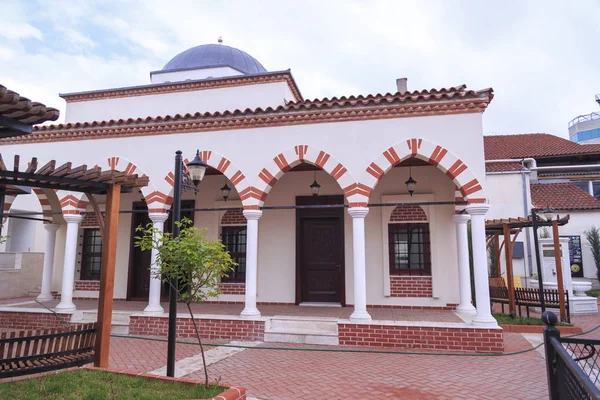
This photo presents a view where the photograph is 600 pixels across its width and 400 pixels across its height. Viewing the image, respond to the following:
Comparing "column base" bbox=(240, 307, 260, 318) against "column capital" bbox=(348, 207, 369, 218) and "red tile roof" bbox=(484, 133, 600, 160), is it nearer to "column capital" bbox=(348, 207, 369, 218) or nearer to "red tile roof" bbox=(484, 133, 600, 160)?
"column capital" bbox=(348, 207, 369, 218)

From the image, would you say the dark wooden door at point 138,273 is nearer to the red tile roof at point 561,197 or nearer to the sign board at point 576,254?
the red tile roof at point 561,197

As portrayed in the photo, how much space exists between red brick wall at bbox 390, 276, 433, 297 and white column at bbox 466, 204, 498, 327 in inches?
89.6

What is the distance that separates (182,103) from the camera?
11.4 meters

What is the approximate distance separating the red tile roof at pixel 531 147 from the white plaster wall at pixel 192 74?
13.5 m

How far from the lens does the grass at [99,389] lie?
384cm

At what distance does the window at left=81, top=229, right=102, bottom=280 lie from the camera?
435 inches

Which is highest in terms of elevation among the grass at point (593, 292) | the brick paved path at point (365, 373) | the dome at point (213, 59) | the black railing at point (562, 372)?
the dome at point (213, 59)

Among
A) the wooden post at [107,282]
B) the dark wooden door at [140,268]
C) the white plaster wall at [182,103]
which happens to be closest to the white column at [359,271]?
the wooden post at [107,282]

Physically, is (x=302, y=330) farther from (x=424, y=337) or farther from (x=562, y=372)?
(x=562, y=372)

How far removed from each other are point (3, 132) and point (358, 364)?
5310 mm

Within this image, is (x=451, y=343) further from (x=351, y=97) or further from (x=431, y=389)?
(x=351, y=97)

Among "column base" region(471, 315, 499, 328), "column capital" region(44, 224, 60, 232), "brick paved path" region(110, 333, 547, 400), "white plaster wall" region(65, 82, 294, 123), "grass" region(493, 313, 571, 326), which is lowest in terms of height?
"brick paved path" region(110, 333, 547, 400)

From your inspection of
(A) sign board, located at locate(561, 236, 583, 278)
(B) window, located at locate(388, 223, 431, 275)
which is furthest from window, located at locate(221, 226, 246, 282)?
(A) sign board, located at locate(561, 236, 583, 278)

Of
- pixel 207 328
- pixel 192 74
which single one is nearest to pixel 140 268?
pixel 207 328
